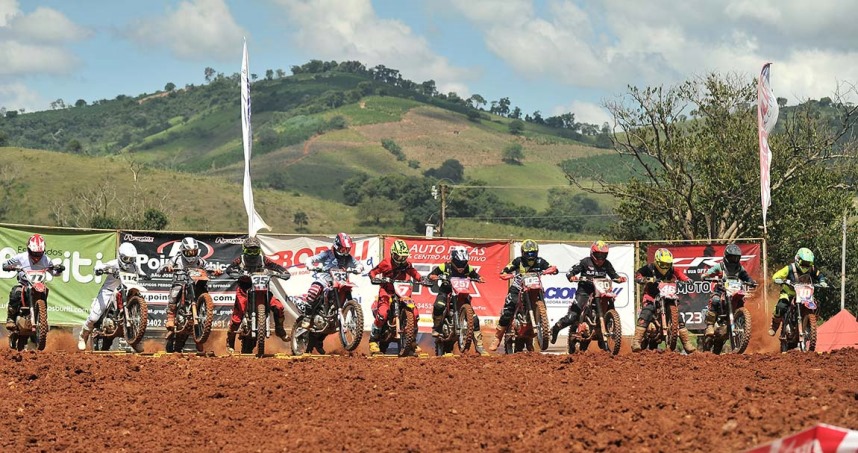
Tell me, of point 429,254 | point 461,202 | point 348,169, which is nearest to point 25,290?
point 429,254

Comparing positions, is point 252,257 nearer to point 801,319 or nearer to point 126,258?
point 126,258

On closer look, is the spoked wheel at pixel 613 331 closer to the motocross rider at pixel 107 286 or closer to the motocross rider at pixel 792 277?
the motocross rider at pixel 792 277

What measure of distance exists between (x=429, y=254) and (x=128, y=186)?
8615cm

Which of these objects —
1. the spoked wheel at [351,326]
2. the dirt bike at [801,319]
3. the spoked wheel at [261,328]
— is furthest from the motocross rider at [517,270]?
the dirt bike at [801,319]

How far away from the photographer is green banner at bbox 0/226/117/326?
20547 mm

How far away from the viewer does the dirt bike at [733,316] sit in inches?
684

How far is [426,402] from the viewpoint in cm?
1060

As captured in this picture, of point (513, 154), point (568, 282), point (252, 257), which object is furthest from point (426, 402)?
point (513, 154)

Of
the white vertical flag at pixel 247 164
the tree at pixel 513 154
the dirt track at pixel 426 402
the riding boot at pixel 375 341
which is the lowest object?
the dirt track at pixel 426 402

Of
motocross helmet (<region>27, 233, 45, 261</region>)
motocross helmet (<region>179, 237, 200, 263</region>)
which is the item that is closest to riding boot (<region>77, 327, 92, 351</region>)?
motocross helmet (<region>27, 233, 45, 261</region>)

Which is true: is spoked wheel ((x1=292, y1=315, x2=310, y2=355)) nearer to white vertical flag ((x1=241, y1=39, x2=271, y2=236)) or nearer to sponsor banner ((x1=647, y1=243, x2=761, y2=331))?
white vertical flag ((x1=241, y1=39, x2=271, y2=236))

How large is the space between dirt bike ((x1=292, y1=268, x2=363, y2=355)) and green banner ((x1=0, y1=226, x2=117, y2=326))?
4978 mm

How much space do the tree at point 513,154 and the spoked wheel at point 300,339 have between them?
6215 inches

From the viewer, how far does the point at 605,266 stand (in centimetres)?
1781
